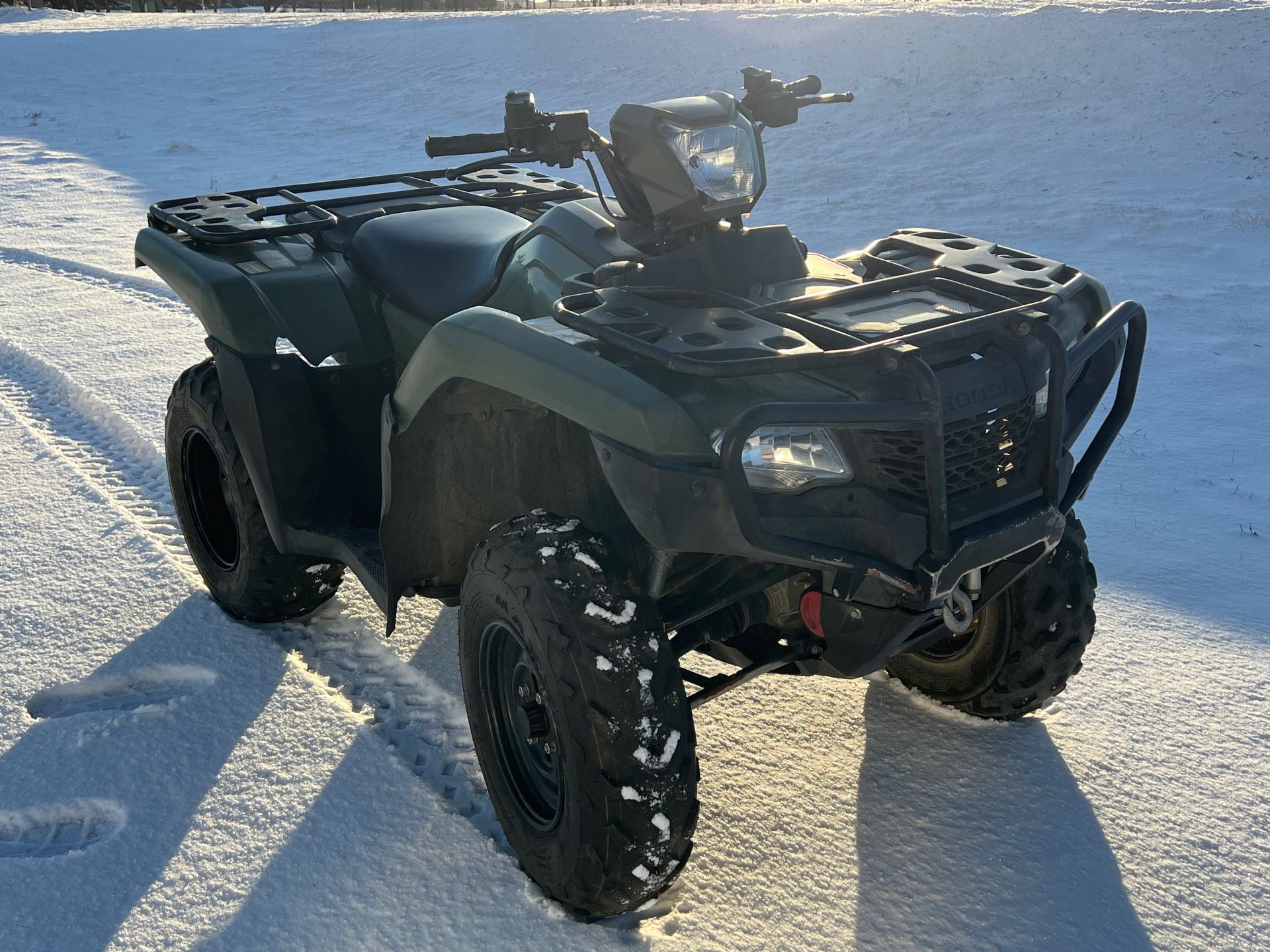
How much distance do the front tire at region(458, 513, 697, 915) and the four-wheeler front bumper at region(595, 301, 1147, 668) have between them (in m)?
0.18

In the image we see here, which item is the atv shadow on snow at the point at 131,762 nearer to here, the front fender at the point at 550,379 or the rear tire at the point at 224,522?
the rear tire at the point at 224,522

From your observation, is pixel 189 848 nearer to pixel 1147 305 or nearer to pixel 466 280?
pixel 466 280

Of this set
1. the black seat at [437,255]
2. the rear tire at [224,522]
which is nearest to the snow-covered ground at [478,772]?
the rear tire at [224,522]

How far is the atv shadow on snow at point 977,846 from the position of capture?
2424 mm

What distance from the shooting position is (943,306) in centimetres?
240

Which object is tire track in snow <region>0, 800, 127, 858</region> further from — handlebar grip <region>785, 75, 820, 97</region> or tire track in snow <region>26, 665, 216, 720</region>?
handlebar grip <region>785, 75, 820, 97</region>

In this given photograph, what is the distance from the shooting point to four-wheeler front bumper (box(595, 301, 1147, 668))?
204cm

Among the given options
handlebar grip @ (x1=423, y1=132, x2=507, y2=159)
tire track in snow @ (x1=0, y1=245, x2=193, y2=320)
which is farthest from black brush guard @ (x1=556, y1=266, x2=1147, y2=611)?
tire track in snow @ (x1=0, y1=245, x2=193, y2=320)

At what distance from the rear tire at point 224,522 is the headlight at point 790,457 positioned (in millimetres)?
1754

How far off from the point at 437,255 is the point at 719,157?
37.0 inches

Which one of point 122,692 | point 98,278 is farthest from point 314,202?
point 98,278

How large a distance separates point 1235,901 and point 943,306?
4.52 feet

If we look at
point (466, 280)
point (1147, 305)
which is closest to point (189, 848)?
point (466, 280)

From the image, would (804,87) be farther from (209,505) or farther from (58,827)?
(58,827)
